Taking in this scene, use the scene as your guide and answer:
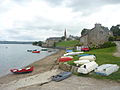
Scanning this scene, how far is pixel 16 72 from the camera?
19406mm

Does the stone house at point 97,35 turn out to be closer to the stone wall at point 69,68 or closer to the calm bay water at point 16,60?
the calm bay water at point 16,60

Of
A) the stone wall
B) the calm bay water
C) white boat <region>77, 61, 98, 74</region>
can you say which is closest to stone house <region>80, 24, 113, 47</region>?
the calm bay water

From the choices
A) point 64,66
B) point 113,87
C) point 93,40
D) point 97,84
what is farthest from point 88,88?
point 93,40

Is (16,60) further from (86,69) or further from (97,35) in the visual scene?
(86,69)

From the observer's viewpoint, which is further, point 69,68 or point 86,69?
point 69,68

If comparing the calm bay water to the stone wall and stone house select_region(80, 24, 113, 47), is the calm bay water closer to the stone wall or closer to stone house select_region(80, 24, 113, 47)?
the stone wall

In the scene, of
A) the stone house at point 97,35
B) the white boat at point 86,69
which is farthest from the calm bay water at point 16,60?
the stone house at point 97,35

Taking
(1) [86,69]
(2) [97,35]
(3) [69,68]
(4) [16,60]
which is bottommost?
(4) [16,60]

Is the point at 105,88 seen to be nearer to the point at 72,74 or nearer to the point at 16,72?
the point at 72,74

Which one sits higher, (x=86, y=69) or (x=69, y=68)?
(x=86, y=69)

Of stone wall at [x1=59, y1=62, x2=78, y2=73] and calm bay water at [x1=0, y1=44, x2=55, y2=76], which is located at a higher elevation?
stone wall at [x1=59, y1=62, x2=78, y2=73]

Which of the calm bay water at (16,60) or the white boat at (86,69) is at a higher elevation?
the white boat at (86,69)

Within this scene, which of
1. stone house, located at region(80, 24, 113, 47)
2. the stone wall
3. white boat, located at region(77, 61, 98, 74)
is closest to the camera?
white boat, located at region(77, 61, 98, 74)

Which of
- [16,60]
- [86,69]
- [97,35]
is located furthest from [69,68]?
[97,35]
